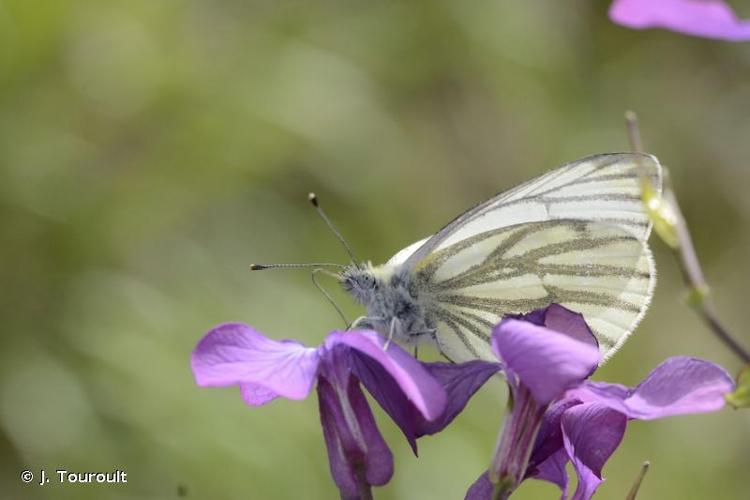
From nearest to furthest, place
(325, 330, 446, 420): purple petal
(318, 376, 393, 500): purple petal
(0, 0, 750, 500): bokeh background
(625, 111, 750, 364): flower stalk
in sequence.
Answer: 1. (625, 111, 750, 364): flower stalk
2. (325, 330, 446, 420): purple petal
3. (318, 376, 393, 500): purple petal
4. (0, 0, 750, 500): bokeh background

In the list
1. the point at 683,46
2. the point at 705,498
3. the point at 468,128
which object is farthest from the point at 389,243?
the point at 683,46

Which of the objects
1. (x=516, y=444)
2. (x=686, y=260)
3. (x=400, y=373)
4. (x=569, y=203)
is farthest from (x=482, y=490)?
(x=569, y=203)

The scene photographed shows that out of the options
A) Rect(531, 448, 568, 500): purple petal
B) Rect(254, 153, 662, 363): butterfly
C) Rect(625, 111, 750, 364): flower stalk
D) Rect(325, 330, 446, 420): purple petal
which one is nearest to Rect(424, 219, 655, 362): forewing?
Rect(254, 153, 662, 363): butterfly

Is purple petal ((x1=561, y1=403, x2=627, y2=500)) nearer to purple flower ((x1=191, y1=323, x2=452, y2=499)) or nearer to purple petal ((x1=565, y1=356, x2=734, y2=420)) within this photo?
purple petal ((x1=565, y1=356, x2=734, y2=420))

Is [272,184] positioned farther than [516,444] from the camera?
Yes

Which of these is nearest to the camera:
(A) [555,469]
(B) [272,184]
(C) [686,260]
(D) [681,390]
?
(C) [686,260]

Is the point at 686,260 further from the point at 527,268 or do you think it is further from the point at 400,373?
the point at 527,268
